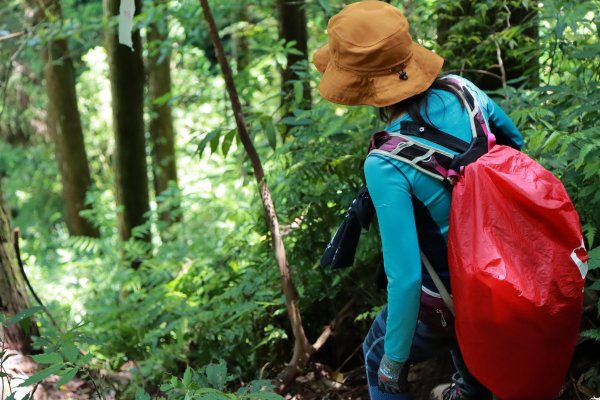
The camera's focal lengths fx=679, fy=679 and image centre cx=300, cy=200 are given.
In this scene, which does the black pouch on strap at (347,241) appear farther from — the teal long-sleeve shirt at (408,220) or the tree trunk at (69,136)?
the tree trunk at (69,136)

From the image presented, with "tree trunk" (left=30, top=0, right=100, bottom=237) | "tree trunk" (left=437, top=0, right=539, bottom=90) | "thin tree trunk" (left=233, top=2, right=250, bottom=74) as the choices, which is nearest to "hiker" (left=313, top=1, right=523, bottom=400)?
"tree trunk" (left=437, top=0, right=539, bottom=90)

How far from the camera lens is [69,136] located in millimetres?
11336

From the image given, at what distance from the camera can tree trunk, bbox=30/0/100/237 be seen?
11.1 m

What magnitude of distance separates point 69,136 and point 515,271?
10305mm

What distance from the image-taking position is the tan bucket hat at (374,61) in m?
2.39

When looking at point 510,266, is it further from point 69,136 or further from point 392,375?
point 69,136

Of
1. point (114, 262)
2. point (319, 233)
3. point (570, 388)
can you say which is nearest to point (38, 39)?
point (114, 262)

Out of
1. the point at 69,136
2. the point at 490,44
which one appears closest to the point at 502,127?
the point at 490,44

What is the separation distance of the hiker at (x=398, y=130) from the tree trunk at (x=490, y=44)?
1890 mm

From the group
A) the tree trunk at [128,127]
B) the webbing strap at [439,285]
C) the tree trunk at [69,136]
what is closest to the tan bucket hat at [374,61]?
the webbing strap at [439,285]

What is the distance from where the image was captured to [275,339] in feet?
14.7

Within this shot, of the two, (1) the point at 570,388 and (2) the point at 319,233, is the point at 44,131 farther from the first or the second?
(1) the point at 570,388

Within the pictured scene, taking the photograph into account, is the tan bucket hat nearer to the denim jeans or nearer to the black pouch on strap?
the black pouch on strap

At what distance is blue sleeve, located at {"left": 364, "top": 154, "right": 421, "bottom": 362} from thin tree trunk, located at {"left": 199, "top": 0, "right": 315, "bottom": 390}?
1.54m
